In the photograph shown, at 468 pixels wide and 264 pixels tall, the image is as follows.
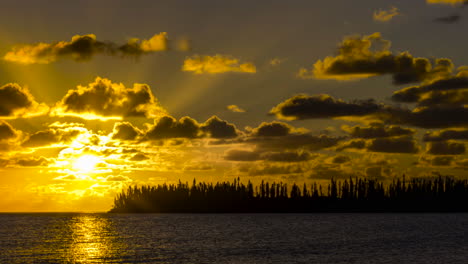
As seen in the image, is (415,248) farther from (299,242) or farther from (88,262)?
(88,262)

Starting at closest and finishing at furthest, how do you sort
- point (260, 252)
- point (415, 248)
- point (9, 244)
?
1. point (260, 252)
2. point (415, 248)
3. point (9, 244)

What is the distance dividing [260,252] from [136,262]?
99.7 feet

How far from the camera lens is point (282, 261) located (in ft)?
355

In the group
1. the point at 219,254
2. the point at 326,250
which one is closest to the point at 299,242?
the point at 326,250

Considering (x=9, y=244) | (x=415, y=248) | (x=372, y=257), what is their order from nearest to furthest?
1. (x=372, y=257)
2. (x=415, y=248)
3. (x=9, y=244)

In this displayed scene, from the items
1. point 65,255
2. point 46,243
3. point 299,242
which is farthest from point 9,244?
point 299,242

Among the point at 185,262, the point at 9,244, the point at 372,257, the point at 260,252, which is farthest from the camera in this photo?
the point at 9,244

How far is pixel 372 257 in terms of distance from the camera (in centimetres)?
11594

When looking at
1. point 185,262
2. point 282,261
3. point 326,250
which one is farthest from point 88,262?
point 326,250

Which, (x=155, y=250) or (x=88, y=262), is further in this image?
(x=155, y=250)

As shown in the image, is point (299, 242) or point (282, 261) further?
point (299, 242)

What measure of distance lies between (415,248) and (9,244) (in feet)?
341

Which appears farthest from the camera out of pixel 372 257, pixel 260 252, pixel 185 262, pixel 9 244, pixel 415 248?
pixel 9 244

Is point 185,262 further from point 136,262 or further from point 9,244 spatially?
point 9,244
